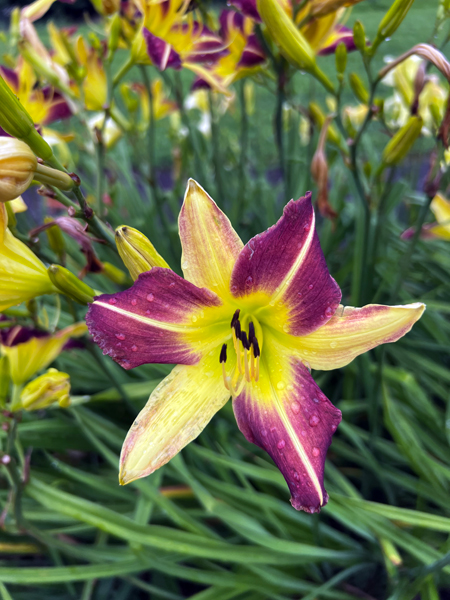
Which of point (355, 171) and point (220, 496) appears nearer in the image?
point (355, 171)

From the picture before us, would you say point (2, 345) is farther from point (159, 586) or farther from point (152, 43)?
point (159, 586)

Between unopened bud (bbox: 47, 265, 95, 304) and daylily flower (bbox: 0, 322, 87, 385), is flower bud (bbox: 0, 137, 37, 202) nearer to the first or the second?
unopened bud (bbox: 47, 265, 95, 304)

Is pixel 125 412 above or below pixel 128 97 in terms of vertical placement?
below

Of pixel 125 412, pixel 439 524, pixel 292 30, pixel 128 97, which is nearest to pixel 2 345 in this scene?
pixel 125 412

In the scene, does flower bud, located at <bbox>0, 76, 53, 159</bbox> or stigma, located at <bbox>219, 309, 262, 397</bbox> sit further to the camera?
stigma, located at <bbox>219, 309, 262, 397</bbox>

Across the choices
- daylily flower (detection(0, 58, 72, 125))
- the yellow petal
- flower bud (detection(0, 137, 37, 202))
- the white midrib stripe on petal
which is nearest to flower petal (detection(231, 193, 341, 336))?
the white midrib stripe on petal
